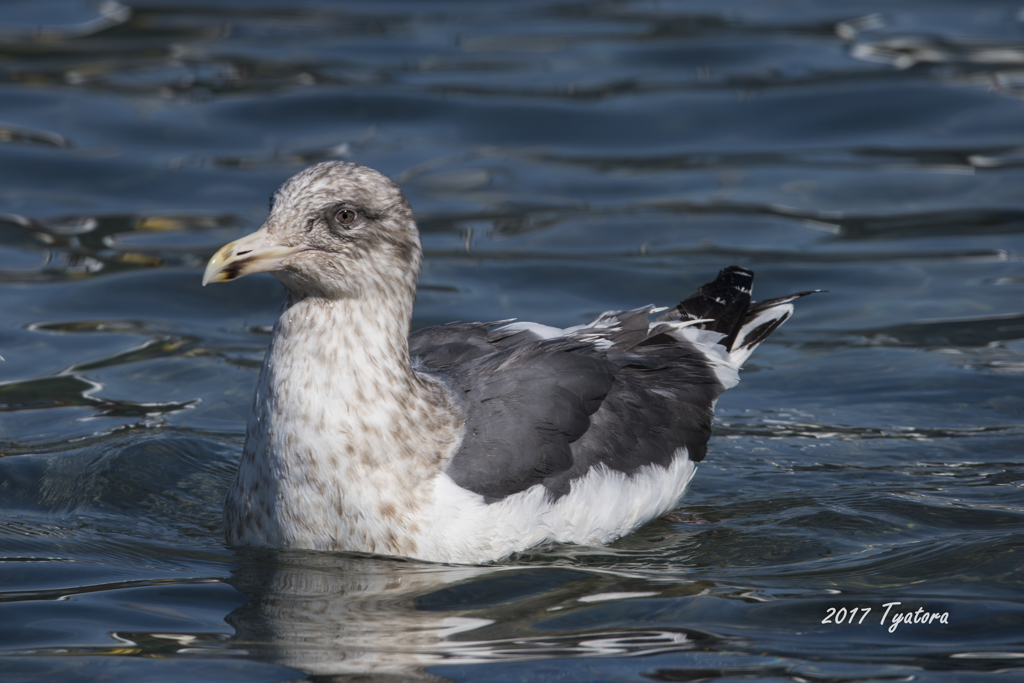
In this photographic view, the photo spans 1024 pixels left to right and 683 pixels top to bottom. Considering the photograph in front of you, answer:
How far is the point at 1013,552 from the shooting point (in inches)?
246

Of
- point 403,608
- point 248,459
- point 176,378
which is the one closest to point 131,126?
point 176,378

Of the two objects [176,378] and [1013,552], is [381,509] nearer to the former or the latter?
[1013,552]

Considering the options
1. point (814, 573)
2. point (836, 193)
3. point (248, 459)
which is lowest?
point (814, 573)

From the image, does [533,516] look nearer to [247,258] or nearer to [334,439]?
[334,439]

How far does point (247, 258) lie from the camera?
18.8 feet

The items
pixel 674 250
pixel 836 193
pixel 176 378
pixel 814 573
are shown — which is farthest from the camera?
pixel 836 193

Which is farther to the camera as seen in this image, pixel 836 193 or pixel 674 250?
pixel 836 193

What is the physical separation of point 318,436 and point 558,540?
121cm

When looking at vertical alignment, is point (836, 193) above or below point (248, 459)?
above
